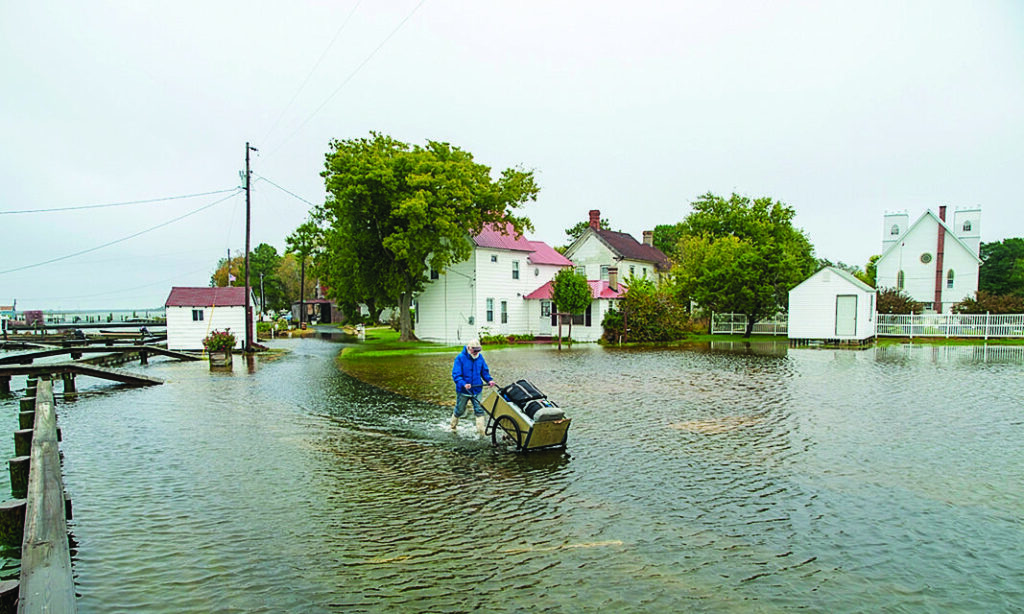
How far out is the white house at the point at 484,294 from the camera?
37781 mm

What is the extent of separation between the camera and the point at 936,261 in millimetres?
49062

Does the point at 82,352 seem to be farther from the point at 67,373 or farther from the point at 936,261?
the point at 936,261

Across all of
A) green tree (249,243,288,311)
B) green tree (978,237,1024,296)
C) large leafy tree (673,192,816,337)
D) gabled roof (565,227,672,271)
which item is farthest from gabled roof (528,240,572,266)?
green tree (978,237,1024,296)

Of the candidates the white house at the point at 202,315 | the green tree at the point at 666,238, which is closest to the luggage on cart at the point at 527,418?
the white house at the point at 202,315

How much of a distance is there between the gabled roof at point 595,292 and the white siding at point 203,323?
58.0 ft

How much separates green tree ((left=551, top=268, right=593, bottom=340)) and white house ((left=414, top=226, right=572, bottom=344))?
340cm

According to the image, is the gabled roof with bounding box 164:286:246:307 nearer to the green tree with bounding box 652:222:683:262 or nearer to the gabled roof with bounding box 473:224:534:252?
the gabled roof with bounding box 473:224:534:252

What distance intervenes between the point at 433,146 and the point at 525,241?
9858 mm

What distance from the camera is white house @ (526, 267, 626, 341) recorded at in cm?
3991

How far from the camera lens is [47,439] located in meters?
8.28

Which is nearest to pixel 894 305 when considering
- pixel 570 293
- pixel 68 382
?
pixel 570 293

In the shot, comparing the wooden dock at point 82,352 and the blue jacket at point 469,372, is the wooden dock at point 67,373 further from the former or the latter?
the blue jacket at point 469,372

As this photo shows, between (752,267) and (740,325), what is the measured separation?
586 cm

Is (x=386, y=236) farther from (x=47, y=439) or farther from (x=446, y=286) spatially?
(x=47, y=439)
